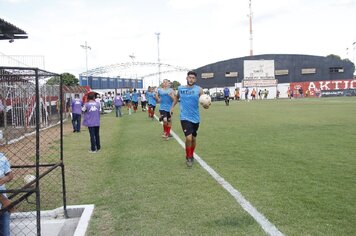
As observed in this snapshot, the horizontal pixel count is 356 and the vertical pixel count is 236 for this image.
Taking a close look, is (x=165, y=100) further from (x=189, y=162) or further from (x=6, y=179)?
(x=6, y=179)

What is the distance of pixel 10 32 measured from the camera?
20750 mm

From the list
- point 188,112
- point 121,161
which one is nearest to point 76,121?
point 121,161

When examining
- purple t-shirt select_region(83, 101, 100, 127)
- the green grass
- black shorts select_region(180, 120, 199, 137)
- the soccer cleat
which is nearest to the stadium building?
purple t-shirt select_region(83, 101, 100, 127)

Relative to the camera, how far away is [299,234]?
449cm

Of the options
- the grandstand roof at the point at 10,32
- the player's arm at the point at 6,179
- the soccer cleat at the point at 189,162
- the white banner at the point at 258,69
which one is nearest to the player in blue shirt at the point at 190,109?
the soccer cleat at the point at 189,162

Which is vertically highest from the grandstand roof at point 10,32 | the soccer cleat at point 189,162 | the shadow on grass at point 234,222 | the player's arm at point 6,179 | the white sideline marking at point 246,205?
the grandstand roof at point 10,32

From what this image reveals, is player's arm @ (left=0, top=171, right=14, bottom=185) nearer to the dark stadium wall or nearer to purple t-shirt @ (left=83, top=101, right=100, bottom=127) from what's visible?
purple t-shirt @ (left=83, top=101, right=100, bottom=127)

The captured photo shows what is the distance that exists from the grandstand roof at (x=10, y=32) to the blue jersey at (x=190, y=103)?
12653 mm

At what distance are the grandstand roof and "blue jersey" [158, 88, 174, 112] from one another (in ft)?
28.5

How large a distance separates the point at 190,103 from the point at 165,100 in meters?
5.77

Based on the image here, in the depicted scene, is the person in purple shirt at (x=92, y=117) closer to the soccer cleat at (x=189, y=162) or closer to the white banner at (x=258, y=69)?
the soccer cleat at (x=189, y=162)

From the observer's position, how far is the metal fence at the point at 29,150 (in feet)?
15.0

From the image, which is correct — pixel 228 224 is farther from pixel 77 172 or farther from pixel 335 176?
pixel 77 172

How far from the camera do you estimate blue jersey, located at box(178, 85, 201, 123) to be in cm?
895
